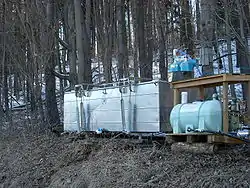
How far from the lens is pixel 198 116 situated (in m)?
7.86

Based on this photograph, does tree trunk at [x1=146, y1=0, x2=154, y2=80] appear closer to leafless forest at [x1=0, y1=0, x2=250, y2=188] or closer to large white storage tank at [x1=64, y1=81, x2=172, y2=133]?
leafless forest at [x1=0, y1=0, x2=250, y2=188]

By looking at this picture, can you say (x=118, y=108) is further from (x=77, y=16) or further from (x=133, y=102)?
(x=77, y=16)

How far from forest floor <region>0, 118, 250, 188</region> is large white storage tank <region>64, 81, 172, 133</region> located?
0.42 m

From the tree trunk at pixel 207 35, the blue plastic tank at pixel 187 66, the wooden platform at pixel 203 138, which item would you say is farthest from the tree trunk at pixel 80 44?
the wooden platform at pixel 203 138

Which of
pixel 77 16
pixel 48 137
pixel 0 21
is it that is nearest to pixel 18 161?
pixel 48 137

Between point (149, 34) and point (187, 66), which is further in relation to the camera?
point (149, 34)

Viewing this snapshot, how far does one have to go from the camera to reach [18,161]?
11906mm

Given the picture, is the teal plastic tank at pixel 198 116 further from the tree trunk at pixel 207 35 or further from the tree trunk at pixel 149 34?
the tree trunk at pixel 149 34

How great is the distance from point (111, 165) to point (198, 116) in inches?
85.0

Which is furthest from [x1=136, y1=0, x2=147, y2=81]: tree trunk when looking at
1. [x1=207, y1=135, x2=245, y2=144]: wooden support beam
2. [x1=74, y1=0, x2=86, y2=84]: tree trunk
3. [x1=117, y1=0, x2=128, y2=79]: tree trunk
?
[x1=207, y1=135, x2=245, y2=144]: wooden support beam

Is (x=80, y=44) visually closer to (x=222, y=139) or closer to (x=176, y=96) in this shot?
(x=176, y=96)

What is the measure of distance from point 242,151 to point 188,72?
2064mm

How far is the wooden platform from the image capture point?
24.8 feet

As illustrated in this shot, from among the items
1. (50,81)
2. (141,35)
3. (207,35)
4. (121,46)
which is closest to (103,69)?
(121,46)
